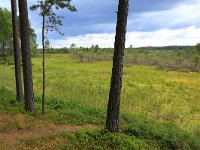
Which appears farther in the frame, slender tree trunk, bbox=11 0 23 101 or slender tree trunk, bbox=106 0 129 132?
slender tree trunk, bbox=11 0 23 101

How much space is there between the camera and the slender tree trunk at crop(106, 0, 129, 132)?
13.2m

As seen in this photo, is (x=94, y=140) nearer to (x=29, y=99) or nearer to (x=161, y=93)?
(x=29, y=99)

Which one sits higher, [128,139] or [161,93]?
[128,139]

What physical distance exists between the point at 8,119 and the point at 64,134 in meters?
3.42

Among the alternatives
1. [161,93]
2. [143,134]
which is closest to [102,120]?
[143,134]

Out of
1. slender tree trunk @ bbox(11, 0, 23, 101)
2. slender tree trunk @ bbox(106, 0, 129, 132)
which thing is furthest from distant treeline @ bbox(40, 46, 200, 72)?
slender tree trunk @ bbox(106, 0, 129, 132)

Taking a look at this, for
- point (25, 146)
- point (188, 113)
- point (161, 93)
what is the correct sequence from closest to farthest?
1. point (25, 146)
2. point (188, 113)
3. point (161, 93)

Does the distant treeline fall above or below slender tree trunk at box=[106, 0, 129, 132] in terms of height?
below

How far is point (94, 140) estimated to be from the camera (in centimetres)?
1304

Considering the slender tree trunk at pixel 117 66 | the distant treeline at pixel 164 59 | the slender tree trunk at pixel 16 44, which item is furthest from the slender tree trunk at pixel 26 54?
the distant treeline at pixel 164 59

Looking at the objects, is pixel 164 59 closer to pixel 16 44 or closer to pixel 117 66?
pixel 16 44

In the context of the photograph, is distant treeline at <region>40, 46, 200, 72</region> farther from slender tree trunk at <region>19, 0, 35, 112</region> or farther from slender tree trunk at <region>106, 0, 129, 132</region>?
slender tree trunk at <region>106, 0, 129, 132</region>

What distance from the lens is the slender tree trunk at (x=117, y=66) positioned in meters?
13.2

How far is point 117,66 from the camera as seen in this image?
13453 mm
